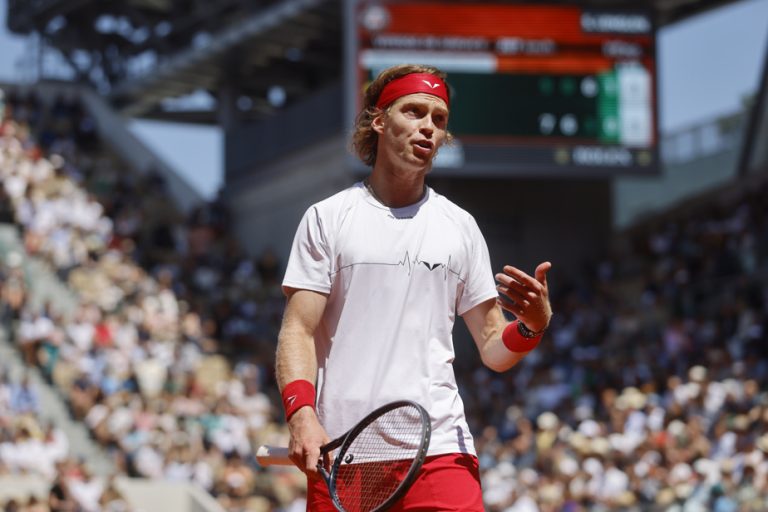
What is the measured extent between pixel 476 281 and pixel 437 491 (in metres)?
0.73

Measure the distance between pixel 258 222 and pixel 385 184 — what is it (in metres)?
24.4

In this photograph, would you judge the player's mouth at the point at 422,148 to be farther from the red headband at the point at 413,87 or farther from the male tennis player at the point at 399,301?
the red headband at the point at 413,87

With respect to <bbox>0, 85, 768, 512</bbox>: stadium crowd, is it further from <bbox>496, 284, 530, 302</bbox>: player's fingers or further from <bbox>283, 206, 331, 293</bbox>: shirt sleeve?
<bbox>283, 206, 331, 293</bbox>: shirt sleeve

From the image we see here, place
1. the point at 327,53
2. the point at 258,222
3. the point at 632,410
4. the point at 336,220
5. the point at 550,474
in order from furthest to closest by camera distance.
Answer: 1. the point at 327,53
2. the point at 258,222
3. the point at 632,410
4. the point at 550,474
5. the point at 336,220

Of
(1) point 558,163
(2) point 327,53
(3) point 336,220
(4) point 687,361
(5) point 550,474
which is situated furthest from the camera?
(2) point 327,53

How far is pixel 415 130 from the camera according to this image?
4434 millimetres

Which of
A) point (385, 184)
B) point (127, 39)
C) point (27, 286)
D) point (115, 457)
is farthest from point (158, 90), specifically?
point (385, 184)

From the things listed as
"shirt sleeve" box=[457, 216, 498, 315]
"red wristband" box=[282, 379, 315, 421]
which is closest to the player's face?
"shirt sleeve" box=[457, 216, 498, 315]

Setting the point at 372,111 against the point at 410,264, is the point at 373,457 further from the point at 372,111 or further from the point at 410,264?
the point at 372,111

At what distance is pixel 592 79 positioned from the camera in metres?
21.8

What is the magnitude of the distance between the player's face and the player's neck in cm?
6

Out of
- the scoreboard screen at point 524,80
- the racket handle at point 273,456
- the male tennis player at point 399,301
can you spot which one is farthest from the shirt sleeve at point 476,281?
the scoreboard screen at point 524,80

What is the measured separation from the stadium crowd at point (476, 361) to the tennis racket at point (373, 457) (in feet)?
30.6

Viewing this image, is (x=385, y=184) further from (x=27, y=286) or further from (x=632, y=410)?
(x=27, y=286)
